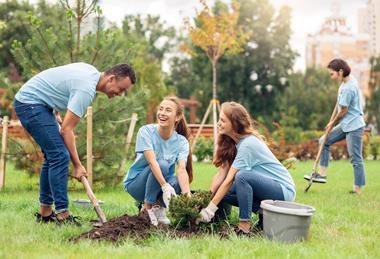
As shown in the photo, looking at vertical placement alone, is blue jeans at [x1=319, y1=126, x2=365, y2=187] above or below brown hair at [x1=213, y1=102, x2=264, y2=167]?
below

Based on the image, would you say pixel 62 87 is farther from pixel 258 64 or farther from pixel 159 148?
pixel 258 64

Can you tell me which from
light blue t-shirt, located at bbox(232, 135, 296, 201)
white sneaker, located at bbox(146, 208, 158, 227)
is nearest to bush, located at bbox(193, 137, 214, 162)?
light blue t-shirt, located at bbox(232, 135, 296, 201)

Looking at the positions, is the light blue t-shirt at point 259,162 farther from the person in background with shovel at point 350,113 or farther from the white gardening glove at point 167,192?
the person in background with shovel at point 350,113

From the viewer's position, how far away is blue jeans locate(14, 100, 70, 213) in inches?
184

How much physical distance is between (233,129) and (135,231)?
1.09m

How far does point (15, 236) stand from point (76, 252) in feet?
2.43

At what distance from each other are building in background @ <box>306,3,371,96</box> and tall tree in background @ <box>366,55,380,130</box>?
3733cm

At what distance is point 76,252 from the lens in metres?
3.63

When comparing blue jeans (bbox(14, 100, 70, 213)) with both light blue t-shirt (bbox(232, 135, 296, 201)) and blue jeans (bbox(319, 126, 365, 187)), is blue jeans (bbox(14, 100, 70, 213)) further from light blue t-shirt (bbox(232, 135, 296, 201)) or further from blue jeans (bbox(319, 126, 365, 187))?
blue jeans (bbox(319, 126, 365, 187))

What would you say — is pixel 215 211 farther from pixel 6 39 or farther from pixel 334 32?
pixel 334 32

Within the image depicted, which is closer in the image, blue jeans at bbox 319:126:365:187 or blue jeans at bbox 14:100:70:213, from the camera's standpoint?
blue jeans at bbox 14:100:70:213

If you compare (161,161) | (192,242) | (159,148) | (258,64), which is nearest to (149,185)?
(161,161)

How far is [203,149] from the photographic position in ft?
53.1

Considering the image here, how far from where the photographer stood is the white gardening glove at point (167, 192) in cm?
443
